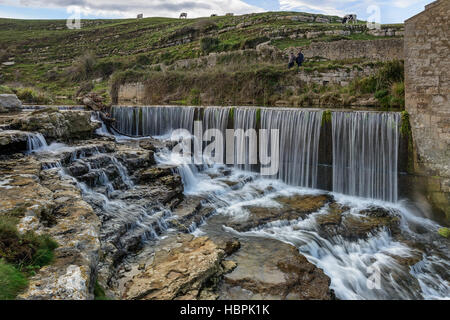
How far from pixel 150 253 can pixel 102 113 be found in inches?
395

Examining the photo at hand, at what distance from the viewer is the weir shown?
9820 mm

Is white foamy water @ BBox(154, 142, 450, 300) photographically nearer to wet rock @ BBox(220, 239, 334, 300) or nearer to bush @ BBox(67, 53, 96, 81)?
wet rock @ BBox(220, 239, 334, 300)

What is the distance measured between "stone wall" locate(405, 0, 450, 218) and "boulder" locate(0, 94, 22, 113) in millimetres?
15544

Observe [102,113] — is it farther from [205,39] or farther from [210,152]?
[205,39]

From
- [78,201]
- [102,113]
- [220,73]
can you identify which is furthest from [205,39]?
[78,201]

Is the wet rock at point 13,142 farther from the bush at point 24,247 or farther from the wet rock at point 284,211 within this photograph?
the wet rock at point 284,211

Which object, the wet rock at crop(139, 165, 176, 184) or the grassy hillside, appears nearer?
the wet rock at crop(139, 165, 176, 184)

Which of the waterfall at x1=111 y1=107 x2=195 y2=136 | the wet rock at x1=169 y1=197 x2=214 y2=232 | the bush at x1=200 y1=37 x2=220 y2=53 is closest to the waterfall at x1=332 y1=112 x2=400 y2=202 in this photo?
the wet rock at x1=169 y1=197 x2=214 y2=232

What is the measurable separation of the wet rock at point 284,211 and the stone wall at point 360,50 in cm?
1554

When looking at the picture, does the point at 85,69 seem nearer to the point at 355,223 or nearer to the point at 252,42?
the point at 252,42

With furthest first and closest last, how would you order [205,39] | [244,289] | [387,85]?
[205,39] → [387,85] → [244,289]

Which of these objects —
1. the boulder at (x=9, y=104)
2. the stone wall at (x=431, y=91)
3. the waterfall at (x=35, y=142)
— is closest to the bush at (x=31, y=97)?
the boulder at (x=9, y=104)
